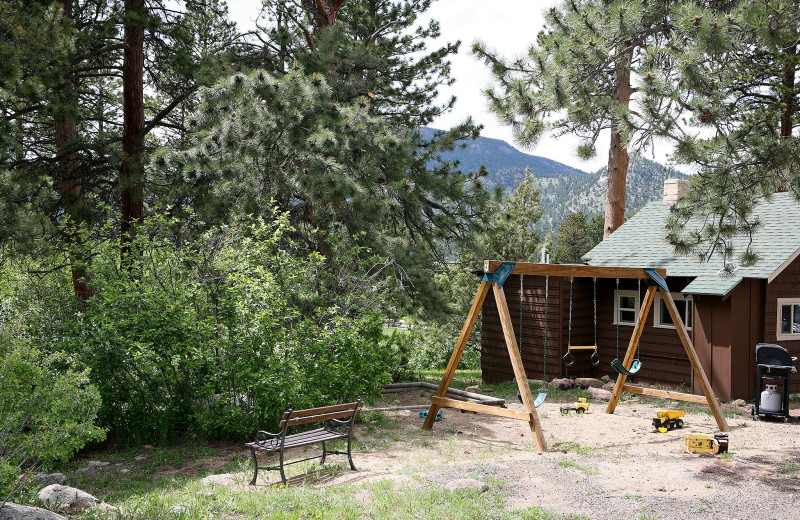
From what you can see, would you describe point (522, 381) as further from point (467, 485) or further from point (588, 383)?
point (588, 383)

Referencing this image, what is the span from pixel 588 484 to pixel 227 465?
424cm

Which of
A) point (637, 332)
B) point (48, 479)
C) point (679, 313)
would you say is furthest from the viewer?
point (679, 313)

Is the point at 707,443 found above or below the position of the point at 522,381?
below

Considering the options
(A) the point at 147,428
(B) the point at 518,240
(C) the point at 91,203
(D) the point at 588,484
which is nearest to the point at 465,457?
(D) the point at 588,484

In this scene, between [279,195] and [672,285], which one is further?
[672,285]

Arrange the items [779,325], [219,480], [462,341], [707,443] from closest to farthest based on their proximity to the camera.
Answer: [219,480], [707,443], [462,341], [779,325]

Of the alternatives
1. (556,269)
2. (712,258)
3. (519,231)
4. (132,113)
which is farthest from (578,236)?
(556,269)

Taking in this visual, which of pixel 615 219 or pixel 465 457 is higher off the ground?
pixel 615 219

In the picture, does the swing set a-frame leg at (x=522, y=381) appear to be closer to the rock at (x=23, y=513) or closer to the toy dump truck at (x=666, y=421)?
the toy dump truck at (x=666, y=421)

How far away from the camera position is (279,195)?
1321 centimetres

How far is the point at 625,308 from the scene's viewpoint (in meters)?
15.8

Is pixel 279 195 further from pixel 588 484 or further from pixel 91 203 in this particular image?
pixel 588 484

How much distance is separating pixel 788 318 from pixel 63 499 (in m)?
13.8

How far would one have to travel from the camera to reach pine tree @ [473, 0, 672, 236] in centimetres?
820
